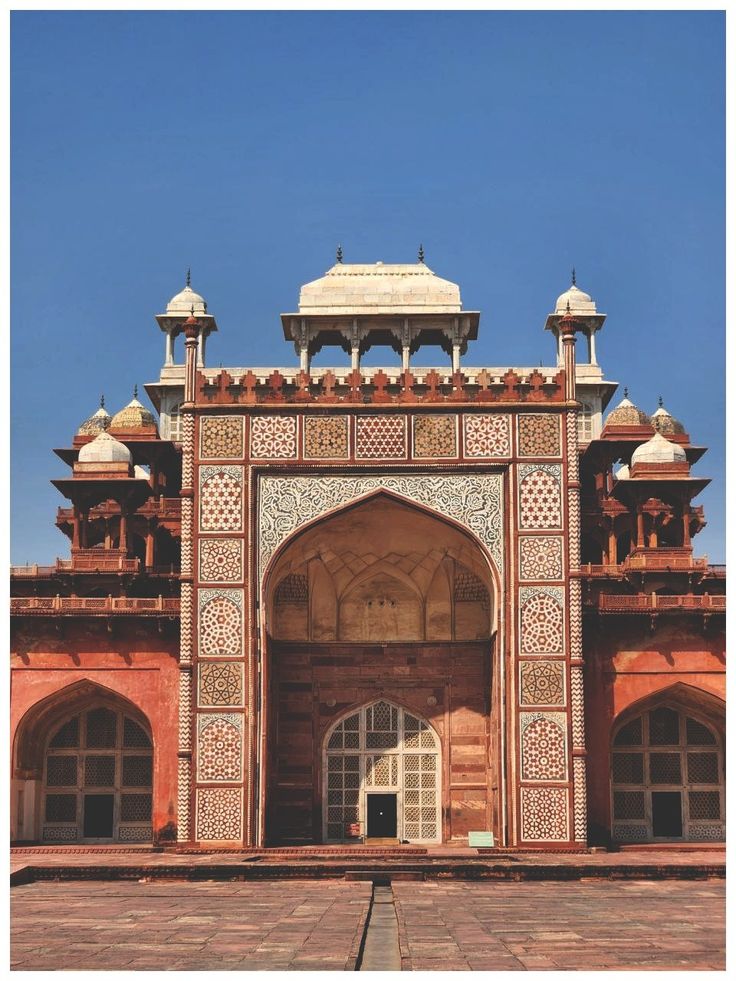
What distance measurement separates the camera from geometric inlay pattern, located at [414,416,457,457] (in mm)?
19078

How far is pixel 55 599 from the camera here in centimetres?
1950

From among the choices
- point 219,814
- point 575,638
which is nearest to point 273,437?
point 575,638

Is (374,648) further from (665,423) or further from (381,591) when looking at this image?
(665,423)

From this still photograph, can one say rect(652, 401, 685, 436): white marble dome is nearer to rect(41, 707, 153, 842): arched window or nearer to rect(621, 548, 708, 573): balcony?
rect(621, 548, 708, 573): balcony

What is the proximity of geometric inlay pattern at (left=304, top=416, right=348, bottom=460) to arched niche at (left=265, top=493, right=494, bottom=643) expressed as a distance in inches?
56.1

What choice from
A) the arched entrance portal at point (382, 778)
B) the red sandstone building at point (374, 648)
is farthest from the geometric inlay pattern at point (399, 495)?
the arched entrance portal at point (382, 778)

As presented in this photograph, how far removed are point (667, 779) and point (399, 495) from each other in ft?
20.2

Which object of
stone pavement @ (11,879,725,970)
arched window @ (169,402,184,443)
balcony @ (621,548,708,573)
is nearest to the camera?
stone pavement @ (11,879,725,970)

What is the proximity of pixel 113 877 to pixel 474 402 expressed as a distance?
831cm

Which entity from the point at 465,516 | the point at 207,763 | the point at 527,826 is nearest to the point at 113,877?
the point at 207,763

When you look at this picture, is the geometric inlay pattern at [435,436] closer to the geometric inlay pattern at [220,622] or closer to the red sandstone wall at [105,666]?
the geometric inlay pattern at [220,622]

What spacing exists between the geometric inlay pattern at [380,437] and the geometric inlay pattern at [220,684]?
3.62 metres

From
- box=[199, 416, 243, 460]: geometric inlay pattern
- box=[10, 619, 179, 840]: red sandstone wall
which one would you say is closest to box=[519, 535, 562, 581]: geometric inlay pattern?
box=[199, 416, 243, 460]: geometric inlay pattern

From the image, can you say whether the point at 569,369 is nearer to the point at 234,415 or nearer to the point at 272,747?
the point at 234,415
